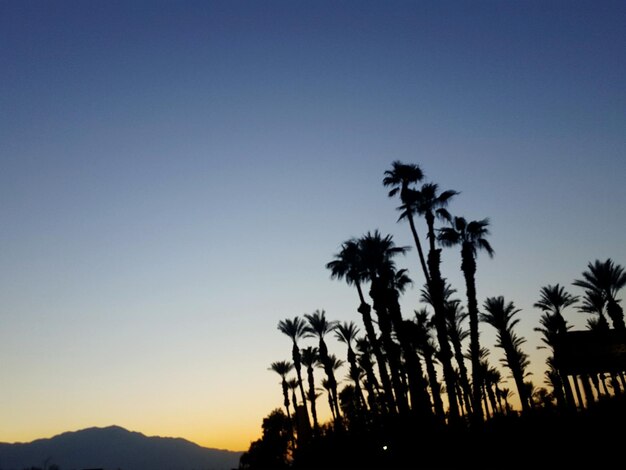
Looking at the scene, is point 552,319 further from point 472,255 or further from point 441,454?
point 441,454

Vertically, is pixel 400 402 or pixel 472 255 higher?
pixel 472 255

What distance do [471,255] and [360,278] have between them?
11151mm

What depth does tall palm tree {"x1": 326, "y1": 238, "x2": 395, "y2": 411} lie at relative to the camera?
41.7 m

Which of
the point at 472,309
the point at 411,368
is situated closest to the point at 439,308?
the point at 472,309

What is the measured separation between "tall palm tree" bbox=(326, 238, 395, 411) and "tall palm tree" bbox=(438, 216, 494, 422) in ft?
27.9

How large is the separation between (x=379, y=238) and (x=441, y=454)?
2007 cm

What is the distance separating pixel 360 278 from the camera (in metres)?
43.1

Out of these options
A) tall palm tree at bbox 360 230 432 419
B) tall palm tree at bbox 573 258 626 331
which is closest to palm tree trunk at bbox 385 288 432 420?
tall palm tree at bbox 360 230 432 419

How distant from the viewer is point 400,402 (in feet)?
124

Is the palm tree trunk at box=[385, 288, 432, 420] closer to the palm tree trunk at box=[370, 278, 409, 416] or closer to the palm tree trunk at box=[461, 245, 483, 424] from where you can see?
the palm tree trunk at box=[370, 278, 409, 416]

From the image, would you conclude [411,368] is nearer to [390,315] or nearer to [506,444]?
[390,315]

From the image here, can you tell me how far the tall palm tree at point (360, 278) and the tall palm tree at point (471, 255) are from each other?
850 centimetres

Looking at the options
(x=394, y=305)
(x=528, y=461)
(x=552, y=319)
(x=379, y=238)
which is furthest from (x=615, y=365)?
(x=552, y=319)

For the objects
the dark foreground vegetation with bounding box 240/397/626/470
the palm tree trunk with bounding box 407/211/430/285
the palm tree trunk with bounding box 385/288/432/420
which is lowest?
the dark foreground vegetation with bounding box 240/397/626/470
